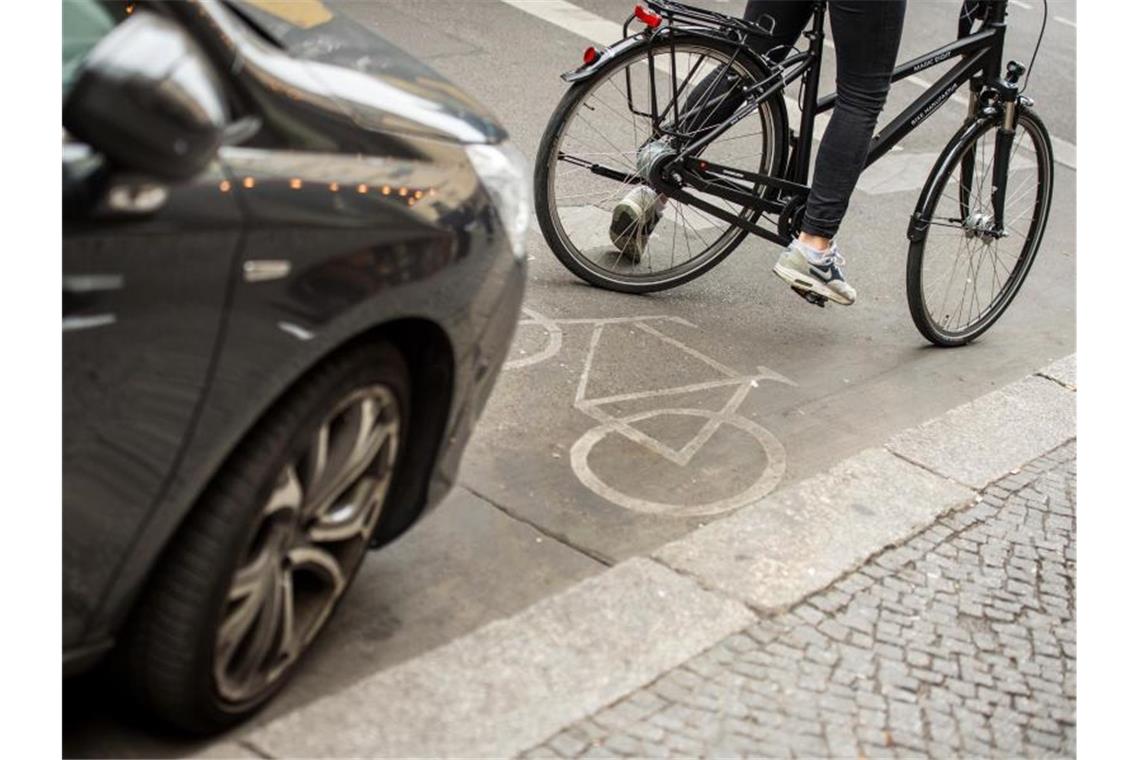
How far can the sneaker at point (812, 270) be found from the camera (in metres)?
5.84

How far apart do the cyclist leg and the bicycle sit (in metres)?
0.10

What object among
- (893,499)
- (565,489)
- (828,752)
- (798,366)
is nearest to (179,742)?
(828,752)

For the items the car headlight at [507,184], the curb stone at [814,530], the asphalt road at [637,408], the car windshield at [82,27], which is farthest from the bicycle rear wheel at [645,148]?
the car windshield at [82,27]

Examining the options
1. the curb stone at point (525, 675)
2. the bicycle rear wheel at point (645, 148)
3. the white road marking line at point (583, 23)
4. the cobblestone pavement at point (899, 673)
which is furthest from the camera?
the white road marking line at point (583, 23)

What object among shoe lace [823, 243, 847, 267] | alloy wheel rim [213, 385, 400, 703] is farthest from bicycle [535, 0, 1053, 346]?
alloy wheel rim [213, 385, 400, 703]

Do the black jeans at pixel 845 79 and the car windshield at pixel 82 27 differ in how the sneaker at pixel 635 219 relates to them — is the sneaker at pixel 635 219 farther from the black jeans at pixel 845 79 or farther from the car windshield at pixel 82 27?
the car windshield at pixel 82 27

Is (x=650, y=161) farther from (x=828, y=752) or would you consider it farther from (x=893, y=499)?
(x=828, y=752)

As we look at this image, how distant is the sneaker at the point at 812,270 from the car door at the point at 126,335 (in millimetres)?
3417

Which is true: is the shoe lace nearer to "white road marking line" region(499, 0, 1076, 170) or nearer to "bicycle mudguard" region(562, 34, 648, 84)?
"bicycle mudguard" region(562, 34, 648, 84)

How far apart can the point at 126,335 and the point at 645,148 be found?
351 centimetres

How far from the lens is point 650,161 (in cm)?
579

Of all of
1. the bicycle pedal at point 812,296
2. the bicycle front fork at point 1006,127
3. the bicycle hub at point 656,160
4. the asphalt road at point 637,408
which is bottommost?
the asphalt road at point 637,408

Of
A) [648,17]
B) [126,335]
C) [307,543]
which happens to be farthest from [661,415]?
[126,335]

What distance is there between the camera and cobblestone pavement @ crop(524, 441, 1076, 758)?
11.3 ft
